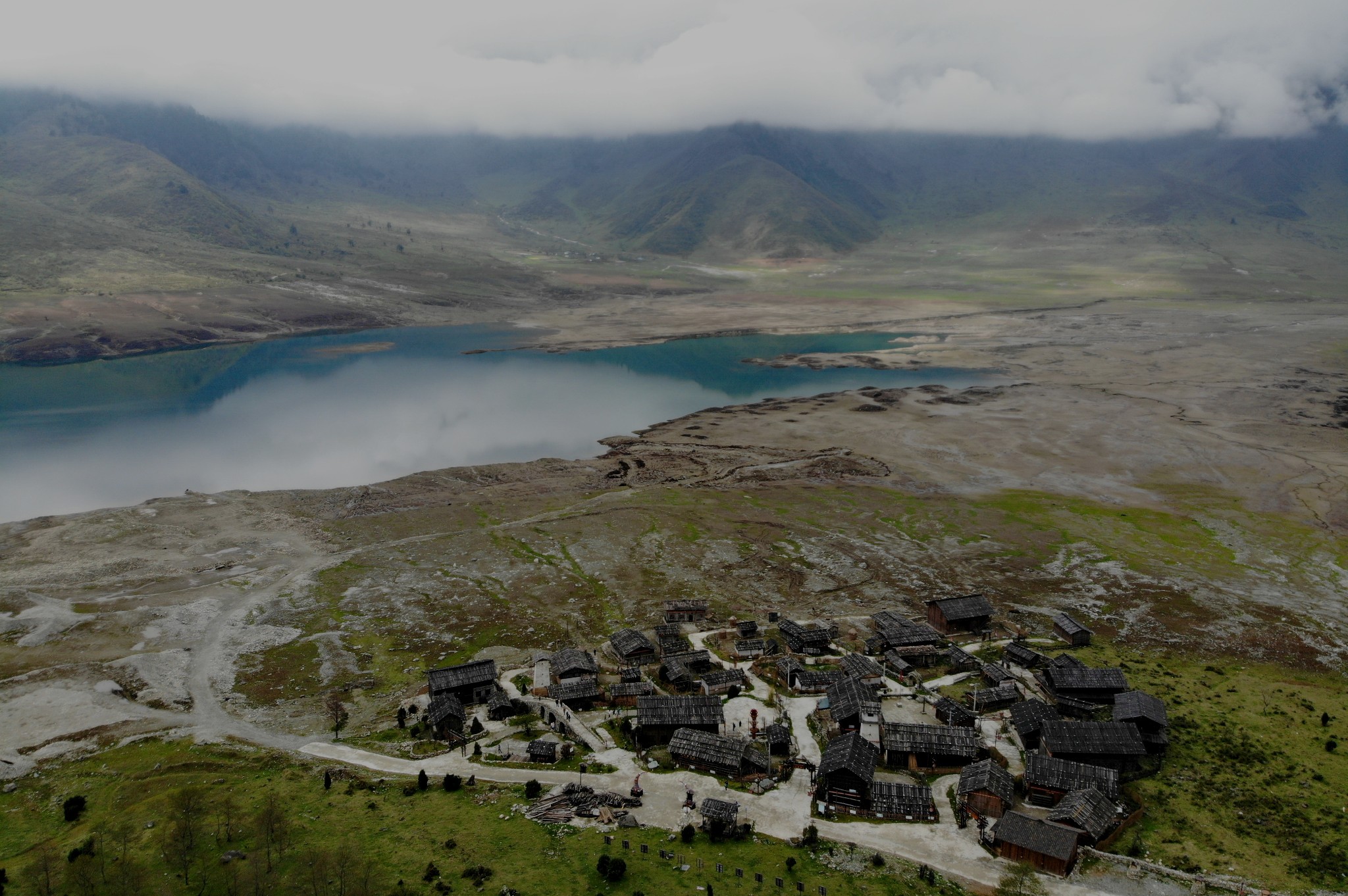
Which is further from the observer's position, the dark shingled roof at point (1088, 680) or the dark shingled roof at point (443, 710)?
the dark shingled roof at point (1088, 680)

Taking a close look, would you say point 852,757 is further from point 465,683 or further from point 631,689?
point 465,683

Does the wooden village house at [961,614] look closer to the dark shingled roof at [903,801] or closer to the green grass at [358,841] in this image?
the dark shingled roof at [903,801]

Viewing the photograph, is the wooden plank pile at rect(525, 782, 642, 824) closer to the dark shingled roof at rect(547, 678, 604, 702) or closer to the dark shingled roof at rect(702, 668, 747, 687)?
the dark shingled roof at rect(547, 678, 604, 702)

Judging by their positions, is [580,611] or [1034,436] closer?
[580,611]

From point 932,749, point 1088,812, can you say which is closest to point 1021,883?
point 1088,812

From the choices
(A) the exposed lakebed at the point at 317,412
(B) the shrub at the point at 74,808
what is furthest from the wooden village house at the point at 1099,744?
(A) the exposed lakebed at the point at 317,412

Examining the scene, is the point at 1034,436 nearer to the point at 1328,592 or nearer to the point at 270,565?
the point at 1328,592

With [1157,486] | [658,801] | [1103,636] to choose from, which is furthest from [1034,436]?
[658,801]
